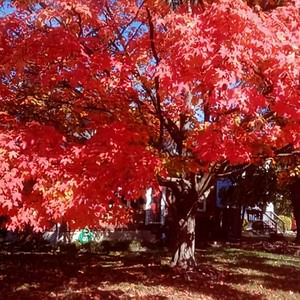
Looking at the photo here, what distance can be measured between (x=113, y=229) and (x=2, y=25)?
1211 cm

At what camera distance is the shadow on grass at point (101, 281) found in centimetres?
917

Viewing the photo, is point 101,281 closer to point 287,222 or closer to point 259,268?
point 259,268

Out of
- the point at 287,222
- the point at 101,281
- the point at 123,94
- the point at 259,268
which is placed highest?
the point at 123,94

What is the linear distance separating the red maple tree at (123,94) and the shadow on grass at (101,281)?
5.46 ft

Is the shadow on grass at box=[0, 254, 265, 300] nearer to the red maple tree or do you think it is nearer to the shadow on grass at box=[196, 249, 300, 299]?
the shadow on grass at box=[196, 249, 300, 299]

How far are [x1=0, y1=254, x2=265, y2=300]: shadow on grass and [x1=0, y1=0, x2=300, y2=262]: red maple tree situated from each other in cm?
167

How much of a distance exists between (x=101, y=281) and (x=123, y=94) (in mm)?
4294

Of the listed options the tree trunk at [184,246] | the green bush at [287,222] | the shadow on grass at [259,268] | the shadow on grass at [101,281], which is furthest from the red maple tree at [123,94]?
the green bush at [287,222]

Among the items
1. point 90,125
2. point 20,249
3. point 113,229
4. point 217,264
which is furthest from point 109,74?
point 113,229

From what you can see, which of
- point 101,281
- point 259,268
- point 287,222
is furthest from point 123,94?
point 287,222

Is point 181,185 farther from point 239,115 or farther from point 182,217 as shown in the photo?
point 239,115

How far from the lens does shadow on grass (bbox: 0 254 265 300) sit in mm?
9172

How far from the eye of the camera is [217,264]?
533 inches

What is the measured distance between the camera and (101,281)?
1041 centimetres
